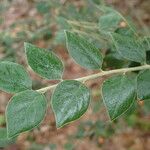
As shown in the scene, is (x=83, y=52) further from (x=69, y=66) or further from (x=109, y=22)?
(x=69, y=66)

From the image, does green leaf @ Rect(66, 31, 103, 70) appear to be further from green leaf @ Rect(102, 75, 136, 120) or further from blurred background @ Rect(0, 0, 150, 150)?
blurred background @ Rect(0, 0, 150, 150)

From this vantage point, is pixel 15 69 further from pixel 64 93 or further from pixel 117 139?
pixel 117 139

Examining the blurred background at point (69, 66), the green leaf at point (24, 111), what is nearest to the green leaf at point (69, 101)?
the green leaf at point (24, 111)

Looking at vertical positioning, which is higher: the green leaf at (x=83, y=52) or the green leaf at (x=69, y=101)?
the green leaf at (x=83, y=52)

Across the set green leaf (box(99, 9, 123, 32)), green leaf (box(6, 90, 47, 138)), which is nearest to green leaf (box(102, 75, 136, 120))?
green leaf (box(6, 90, 47, 138))

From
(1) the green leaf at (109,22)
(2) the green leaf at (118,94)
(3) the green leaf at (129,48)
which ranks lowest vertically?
(1) the green leaf at (109,22)

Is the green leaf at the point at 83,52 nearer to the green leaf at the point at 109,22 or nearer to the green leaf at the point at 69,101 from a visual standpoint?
the green leaf at the point at 69,101

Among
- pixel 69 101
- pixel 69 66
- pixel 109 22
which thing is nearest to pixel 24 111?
pixel 69 101
